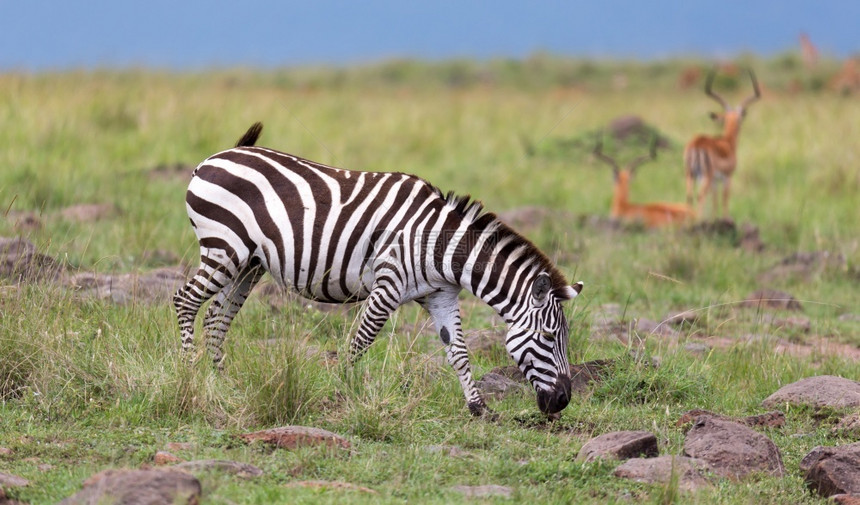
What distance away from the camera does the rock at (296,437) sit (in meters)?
5.67

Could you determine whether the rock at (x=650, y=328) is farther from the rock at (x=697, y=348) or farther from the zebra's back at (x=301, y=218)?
the zebra's back at (x=301, y=218)

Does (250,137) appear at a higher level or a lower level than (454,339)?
higher

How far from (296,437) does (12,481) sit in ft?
4.55

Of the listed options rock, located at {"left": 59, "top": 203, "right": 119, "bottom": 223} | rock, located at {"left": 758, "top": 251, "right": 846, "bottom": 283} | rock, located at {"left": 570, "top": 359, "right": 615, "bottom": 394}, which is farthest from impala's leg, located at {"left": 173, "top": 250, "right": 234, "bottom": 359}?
rock, located at {"left": 758, "top": 251, "right": 846, "bottom": 283}

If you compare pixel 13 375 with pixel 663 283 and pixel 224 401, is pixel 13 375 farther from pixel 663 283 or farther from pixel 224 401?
pixel 663 283

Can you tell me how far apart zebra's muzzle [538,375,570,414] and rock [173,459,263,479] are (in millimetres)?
1836

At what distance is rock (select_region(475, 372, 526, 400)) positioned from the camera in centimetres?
695

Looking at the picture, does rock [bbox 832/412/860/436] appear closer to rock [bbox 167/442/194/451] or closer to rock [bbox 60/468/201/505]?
rock [bbox 167/442/194/451]

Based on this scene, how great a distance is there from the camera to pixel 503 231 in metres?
6.61

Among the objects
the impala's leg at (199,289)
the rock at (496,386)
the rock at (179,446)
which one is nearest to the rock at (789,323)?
the rock at (496,386)

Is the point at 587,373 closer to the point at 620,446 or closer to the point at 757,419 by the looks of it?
the point at 757,419

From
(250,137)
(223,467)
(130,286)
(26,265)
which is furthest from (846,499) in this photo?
(130,286)

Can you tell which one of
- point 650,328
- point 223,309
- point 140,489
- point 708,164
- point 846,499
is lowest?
point 846,499

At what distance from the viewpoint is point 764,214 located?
51.1 ft
